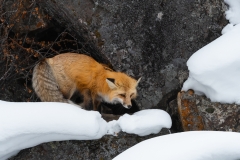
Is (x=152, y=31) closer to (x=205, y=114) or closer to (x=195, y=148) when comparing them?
(x=205, y=114)

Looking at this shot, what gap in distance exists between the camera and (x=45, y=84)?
5.52 meters

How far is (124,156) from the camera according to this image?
155 inches

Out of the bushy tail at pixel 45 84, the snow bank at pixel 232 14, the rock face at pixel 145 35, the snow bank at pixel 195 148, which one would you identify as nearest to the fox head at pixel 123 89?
the rock face at pixel 145 35

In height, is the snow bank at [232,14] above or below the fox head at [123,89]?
above

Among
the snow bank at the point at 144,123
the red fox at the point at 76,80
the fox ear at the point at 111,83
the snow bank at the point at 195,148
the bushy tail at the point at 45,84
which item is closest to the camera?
the snow bank at the point at 195,148

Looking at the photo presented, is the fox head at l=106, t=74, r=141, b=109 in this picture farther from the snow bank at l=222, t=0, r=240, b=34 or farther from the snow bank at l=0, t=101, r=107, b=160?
the snow bank at l=222, t=0, r=240, b=34

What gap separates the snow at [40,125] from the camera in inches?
166

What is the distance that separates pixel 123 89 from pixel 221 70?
1.36 metres

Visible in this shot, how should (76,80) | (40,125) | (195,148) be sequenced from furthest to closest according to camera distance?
(76,80) < (40,125) < (195,148)

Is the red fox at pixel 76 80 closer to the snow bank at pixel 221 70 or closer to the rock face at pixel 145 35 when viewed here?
the rock face at pixel 145 35

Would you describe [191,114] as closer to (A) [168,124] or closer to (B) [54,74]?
(A) [168,124]

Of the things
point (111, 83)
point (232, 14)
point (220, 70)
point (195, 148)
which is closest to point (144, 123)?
point (111, 83)

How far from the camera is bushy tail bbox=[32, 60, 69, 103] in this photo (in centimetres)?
551

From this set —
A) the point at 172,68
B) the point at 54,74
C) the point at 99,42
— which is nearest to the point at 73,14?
the point at 99,42
